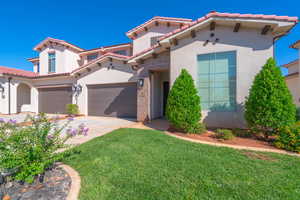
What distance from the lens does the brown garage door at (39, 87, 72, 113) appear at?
11.8 metres

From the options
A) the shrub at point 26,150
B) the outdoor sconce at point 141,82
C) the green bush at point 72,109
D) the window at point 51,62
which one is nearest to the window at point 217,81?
the outdoor sconce at point 141,82

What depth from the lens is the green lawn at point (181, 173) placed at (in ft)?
6.82

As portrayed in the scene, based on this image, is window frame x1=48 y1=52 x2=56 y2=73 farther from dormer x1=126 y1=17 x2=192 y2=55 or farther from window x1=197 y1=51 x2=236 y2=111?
window x1=197 y1=51 x2=236 y2=111

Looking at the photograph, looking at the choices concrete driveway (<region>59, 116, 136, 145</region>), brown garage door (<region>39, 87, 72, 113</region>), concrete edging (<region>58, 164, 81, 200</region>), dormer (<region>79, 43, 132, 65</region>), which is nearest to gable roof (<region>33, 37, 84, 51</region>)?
dormer (<region>79, 43, 132, 65</region>)

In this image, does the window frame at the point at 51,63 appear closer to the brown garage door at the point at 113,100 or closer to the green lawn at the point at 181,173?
the brown garage door at the point at 113,100

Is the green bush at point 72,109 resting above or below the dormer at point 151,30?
below

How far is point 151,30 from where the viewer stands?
1162 centimetres

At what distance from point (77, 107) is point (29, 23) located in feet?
41.2

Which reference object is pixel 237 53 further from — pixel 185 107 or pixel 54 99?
pixel 54 99

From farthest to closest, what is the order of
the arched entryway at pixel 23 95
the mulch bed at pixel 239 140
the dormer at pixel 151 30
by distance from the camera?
the arched entryway at pixel 23 95 < the dormer at pixel 151 30 < the mulch bed at pixel 239 140

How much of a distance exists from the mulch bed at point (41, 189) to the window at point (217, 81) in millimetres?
5822

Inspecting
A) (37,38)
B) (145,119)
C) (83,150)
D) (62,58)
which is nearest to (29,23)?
(37,38)

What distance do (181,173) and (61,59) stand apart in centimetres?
1718

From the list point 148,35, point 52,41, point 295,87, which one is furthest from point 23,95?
point 295,87
